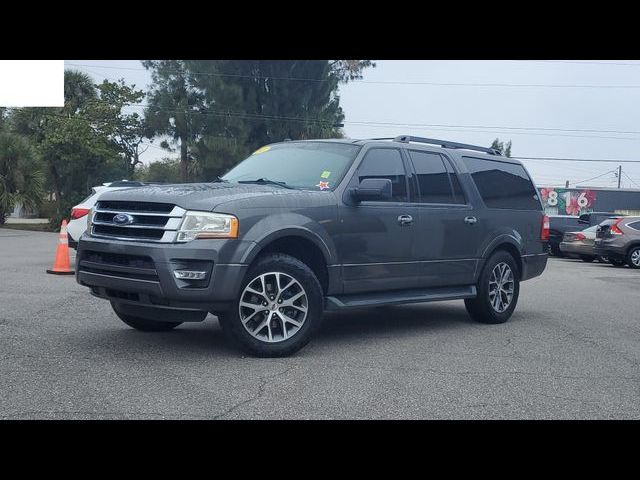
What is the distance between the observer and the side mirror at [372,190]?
7.34 meters

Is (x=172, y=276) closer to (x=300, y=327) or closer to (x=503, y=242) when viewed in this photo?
(x=300, y=327)

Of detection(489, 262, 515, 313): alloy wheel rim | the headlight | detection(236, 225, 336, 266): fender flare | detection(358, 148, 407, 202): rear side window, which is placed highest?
detection(358, 148, 407, 202): rear side window

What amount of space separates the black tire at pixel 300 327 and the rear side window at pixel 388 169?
142 cm

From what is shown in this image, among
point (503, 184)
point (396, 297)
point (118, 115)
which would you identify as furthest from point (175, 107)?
point (396, 297)

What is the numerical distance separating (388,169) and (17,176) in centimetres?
2872

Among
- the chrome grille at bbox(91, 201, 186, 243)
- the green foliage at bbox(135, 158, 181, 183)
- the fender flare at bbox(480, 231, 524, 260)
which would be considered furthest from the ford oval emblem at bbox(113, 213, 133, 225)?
the green foliage at bbox(135, 158, 181, 183)

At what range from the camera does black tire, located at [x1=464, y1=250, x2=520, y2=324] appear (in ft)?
29.7

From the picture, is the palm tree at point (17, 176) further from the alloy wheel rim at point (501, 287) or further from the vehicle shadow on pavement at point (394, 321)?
the alloy wheel rim at point (501, 287)

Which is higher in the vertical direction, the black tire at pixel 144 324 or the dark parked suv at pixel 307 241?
the dark parked suv at pixel 307 241

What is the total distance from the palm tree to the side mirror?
29.0 metres

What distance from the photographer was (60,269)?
13.5m

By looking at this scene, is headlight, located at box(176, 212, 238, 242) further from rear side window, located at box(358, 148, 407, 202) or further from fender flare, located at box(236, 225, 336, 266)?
rear side window, located at box(358, 148, 407, 202)

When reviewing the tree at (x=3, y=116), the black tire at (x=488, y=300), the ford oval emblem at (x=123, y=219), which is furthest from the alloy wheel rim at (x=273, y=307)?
the tree at (x=3, y=116)

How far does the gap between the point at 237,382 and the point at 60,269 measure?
8602mm
